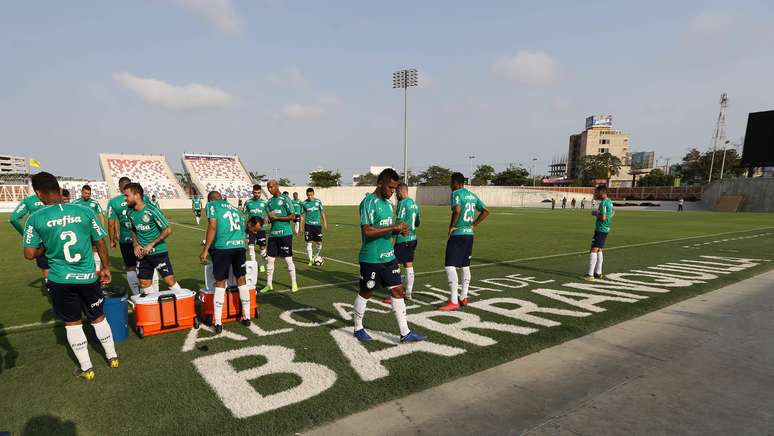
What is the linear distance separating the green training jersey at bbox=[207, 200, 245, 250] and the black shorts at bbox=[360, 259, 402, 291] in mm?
1977

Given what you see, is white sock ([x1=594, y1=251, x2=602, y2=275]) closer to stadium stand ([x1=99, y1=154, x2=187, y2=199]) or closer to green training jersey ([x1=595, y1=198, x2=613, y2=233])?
green training jersey ([x1=595, y1=198, x2=613, y2=233])

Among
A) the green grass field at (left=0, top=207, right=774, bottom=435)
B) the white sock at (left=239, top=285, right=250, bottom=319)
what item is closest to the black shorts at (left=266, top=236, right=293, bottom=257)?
the green grass field at (left=0, top=207, right=774, bottom=435)

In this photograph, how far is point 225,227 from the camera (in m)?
5.19

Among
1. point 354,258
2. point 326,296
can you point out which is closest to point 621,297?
point 326,296

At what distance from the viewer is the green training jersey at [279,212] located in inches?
296

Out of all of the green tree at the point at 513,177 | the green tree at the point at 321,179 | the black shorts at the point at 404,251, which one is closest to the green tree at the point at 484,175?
the green tree at the point at 513,177

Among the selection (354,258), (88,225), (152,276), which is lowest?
(354,258)

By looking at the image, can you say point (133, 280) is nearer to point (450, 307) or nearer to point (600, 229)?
point (450, 307)

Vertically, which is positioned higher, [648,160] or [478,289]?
[648,160]

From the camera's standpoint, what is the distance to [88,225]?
3988mm

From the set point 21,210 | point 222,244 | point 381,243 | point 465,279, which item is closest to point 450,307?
point 465,279

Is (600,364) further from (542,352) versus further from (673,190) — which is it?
(673,190)

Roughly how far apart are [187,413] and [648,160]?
193 m

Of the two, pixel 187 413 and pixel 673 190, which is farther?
pixel 673 190
